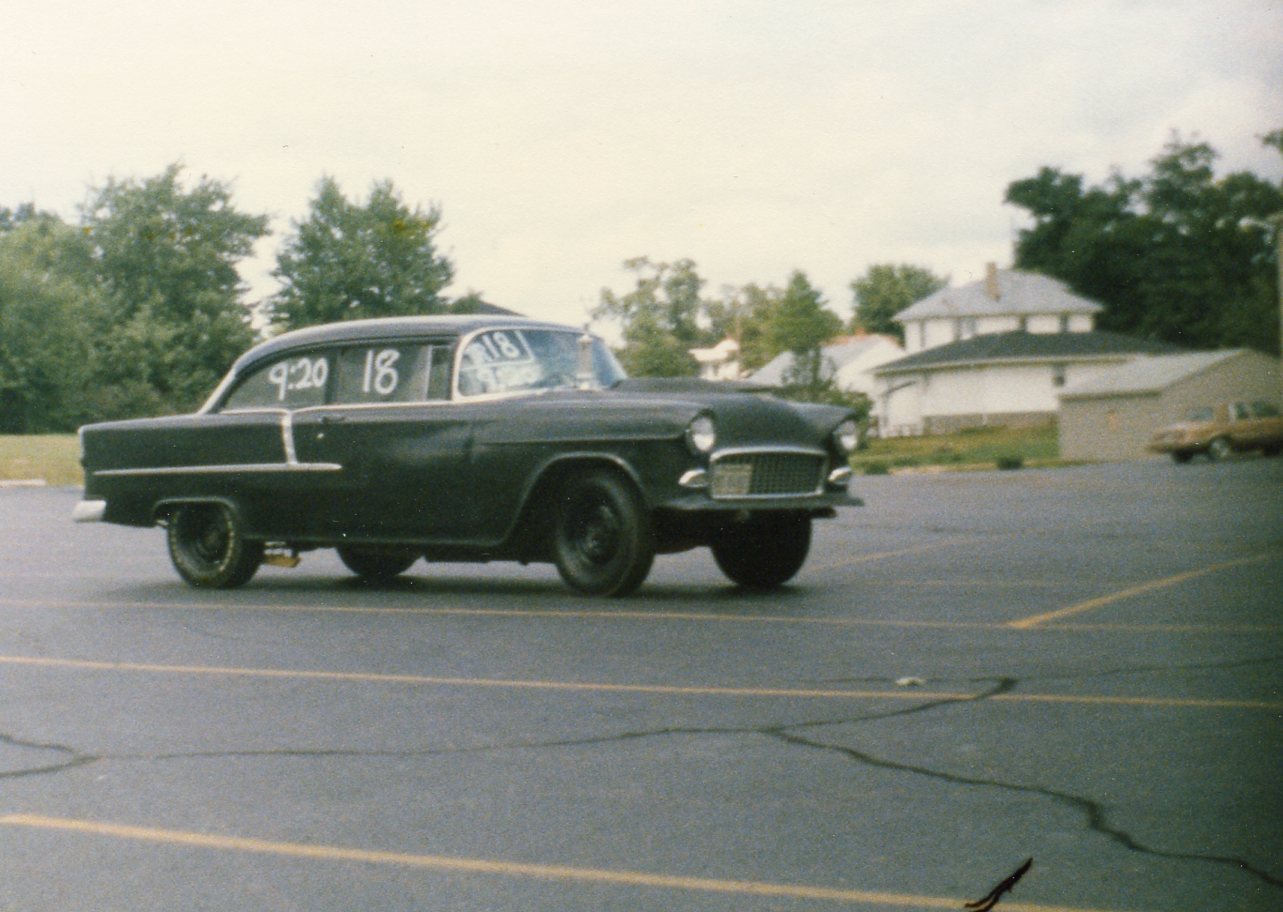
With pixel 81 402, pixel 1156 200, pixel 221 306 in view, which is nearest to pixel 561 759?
pixel 1156 200

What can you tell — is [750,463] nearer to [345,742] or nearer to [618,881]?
[345,742]

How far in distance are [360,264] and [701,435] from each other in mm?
22101

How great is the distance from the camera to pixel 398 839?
4.44 metres

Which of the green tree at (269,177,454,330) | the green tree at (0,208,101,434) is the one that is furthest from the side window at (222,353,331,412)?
the green tree at (0,208,101,434)

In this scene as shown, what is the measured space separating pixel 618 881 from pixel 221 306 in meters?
51.0

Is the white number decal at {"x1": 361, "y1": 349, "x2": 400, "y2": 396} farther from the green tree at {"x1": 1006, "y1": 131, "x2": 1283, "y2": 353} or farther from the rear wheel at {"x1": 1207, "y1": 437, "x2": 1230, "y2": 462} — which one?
the rear wheel at {"x1": 1207, "y1": 437, "x2": 1230, "y2": 462}

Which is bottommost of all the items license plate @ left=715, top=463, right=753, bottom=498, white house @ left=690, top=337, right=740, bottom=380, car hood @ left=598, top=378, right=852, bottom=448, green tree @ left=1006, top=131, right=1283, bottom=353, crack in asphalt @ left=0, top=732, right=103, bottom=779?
crack in asphalt @ left=0, top=732, right=103, bottom=779

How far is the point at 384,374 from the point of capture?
35.9 feet

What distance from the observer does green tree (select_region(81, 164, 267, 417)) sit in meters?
51.2

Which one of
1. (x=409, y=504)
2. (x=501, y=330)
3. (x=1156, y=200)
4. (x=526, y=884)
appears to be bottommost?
(x=526, y=884)

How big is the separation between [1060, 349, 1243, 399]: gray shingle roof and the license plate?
1159 inches

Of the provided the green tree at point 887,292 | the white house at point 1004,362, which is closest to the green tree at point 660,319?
the white house at point 1004,362

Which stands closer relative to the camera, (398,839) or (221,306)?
(398,839)

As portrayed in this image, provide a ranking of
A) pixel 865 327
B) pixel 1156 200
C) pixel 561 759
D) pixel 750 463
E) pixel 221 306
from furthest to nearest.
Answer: pixel 865 327 → pixel 221 306 → pixel 1156 200 → pixel 750 463 → pixel 561 759
